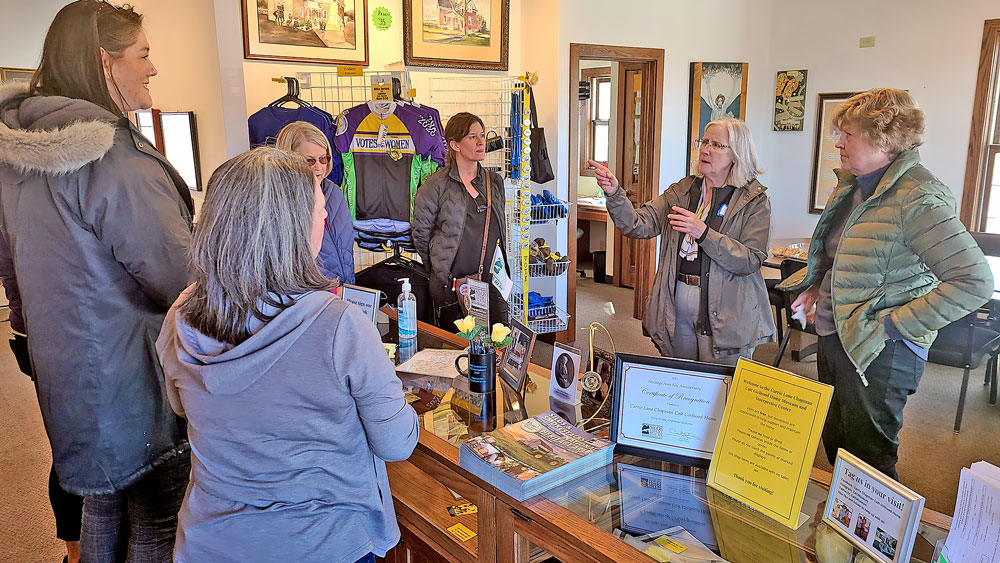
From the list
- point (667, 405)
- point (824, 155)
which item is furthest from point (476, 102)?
point (667, 405)

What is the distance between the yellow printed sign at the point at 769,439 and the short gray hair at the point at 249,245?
2.70ft

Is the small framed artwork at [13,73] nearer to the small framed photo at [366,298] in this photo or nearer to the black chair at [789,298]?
the small framed photo at [366,298]

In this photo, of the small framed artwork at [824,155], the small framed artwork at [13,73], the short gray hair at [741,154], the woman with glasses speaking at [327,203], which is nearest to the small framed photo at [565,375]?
the short gray hair at [741,154]

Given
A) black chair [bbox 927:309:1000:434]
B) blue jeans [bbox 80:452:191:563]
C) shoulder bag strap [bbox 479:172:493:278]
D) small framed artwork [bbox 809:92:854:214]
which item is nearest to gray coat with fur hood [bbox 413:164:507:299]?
shoulder bag strap [bbox 479:172:493:278]

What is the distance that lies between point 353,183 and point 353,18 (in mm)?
1198

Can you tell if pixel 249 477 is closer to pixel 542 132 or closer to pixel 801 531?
pixel 801 531

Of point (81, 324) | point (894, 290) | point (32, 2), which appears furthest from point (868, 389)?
point (32, 2)

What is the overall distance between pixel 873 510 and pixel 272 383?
0.99m

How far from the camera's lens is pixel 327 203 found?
315 centimetres

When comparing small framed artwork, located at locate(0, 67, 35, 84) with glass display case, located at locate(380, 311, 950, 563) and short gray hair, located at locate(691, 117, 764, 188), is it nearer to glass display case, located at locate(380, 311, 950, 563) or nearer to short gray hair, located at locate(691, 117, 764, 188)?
short gray hair, located at locate(691, 117, 764, 188)

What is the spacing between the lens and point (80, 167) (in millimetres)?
1583

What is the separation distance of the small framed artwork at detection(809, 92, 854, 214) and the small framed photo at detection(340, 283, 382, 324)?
4820 mm

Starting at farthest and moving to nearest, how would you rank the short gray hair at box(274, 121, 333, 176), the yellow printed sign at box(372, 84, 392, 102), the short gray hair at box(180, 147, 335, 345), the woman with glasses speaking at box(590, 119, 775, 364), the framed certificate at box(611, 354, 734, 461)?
the yellow printed sign at box(372, 84, 392, 102) → the short gray hair at box(274, 121, 333, 176) → the woman with glasses speaking at box(590, 119, 775, 364) → the framed certificate at box(611, 354, 734, 461) → the short gray hair at box(180, 147, 335, 345)

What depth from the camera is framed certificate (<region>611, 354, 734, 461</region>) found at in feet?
4.63
